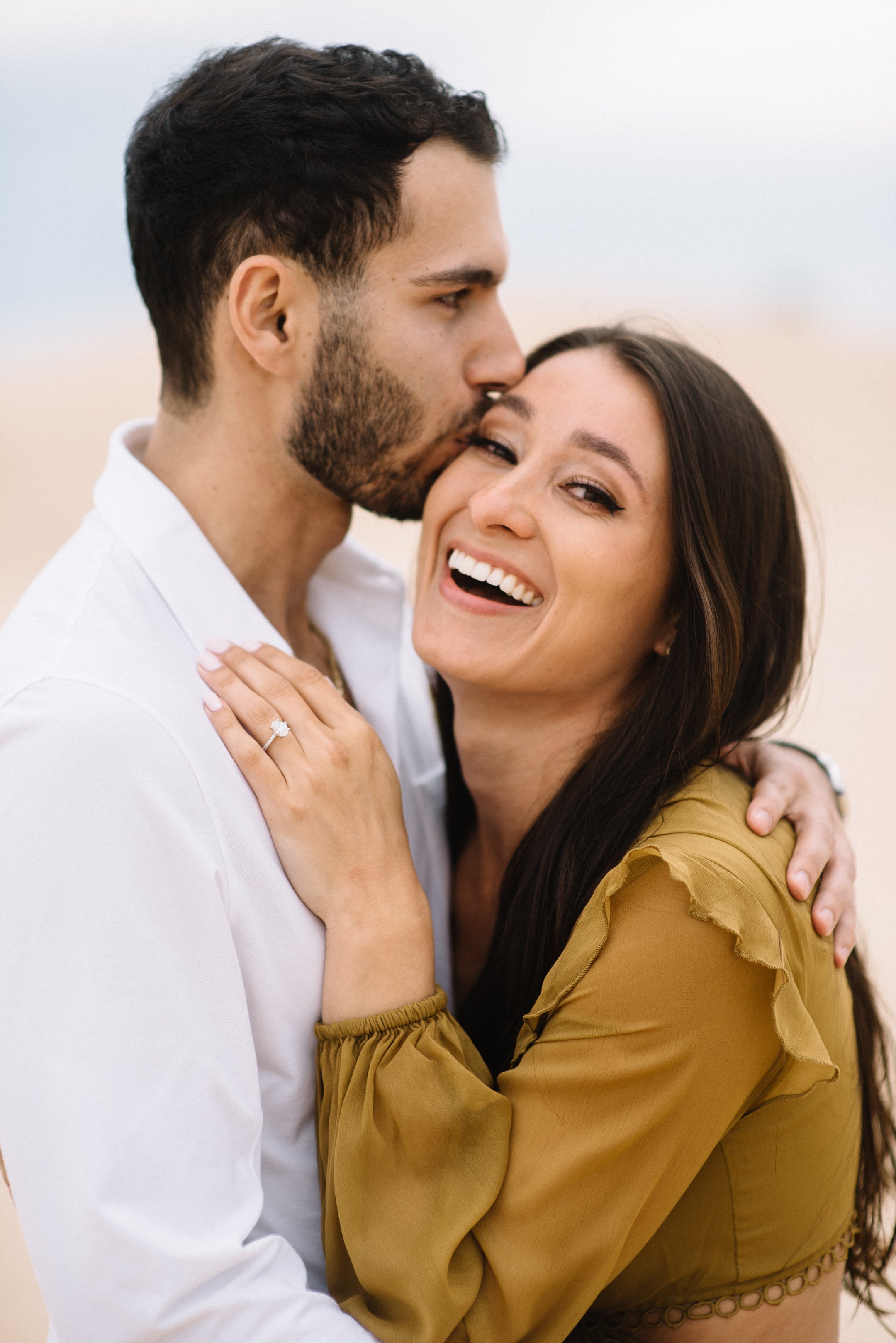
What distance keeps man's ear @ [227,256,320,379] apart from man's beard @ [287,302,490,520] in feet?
0.12

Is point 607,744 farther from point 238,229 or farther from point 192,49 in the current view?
point 192,49

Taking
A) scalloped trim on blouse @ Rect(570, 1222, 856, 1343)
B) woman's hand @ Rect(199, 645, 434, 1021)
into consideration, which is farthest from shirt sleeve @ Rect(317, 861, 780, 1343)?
scalloped trim on blouse @ Rect(570, 1222, 856, 1343)

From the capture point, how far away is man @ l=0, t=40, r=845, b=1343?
1.59 meters

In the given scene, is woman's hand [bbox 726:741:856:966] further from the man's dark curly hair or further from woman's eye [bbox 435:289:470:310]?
the man's dark curly hair

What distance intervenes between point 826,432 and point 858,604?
7305mm

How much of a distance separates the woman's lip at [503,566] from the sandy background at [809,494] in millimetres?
581

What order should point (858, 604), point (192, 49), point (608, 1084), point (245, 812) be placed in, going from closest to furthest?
point (608, 1084) → point (245, 812) → point (192, 49) → point (858, 604)

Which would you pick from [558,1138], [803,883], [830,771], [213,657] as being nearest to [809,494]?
[830,771]

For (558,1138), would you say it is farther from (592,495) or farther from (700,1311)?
(592,495)

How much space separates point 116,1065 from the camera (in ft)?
5.18

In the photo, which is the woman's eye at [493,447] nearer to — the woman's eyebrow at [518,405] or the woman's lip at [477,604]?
the woman's eyebrow at [518,405]

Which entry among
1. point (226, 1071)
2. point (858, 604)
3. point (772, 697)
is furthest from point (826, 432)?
point (226, 1071)

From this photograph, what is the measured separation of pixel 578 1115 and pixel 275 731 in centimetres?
77

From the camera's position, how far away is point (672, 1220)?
6.27ft
